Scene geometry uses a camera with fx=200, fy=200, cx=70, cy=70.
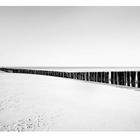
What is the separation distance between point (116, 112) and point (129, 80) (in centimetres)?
440

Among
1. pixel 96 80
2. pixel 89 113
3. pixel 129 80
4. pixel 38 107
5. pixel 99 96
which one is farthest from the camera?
pixel 96 80

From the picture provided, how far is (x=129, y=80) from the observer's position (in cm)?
962

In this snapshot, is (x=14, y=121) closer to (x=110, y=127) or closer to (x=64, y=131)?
(x=64, y=131)

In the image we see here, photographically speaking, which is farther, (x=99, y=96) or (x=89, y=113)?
(x=99, y=96)

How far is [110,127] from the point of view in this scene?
15.5ft

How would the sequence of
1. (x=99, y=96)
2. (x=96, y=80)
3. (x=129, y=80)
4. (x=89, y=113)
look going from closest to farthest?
(x=89, y=113) → (x=99, y=96) → (x=129, y=80) → (x=96, y=80)

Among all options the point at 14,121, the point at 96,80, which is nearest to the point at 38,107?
the point at 14,121

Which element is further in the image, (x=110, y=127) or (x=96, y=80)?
(x=96, y=80)

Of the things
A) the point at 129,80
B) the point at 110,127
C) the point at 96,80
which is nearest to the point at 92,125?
the point at 110,127

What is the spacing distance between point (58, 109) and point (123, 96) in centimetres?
280

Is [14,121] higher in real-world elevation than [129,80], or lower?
lower

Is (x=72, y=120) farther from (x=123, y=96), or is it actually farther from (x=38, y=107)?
(x=123, y=96)

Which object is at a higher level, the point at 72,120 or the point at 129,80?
the point at 129,80

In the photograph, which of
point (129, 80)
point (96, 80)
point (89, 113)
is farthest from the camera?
point (96, 80)
